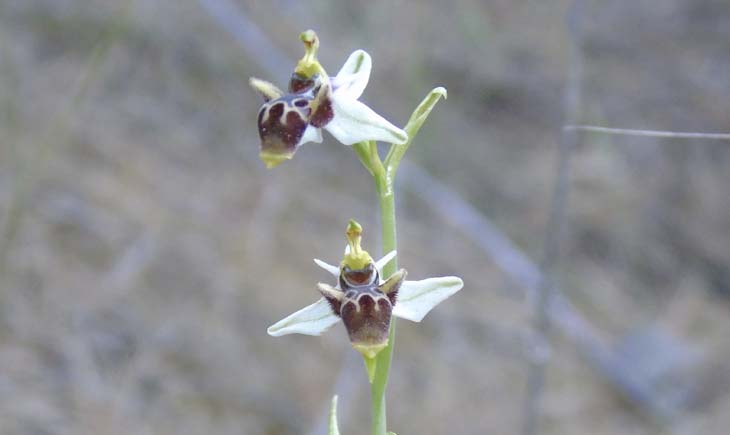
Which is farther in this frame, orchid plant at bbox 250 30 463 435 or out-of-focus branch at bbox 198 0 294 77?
out-of-focus branch at bbox 198 0 294 77

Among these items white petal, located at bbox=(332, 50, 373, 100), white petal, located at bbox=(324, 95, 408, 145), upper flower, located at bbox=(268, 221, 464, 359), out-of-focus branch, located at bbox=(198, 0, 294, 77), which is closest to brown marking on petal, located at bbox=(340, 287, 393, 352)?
upper flower, located at bbox=(268, 221, 464, 359)

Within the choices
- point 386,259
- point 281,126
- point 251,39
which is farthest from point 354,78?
point 251,39

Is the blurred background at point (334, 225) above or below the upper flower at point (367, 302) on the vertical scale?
above

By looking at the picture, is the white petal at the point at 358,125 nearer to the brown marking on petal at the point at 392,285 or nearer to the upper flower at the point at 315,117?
the upper flower at the point at 315,117

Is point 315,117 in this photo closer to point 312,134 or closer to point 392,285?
point 312,134

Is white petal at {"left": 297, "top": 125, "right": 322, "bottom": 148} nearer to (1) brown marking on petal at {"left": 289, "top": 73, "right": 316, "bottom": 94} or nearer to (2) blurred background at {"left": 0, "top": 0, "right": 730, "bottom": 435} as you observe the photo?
(1) brown marking on petal at {"left": 289, "top": 73, "right": 316, "bottom": 94}

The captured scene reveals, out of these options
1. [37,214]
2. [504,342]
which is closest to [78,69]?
[37,214]

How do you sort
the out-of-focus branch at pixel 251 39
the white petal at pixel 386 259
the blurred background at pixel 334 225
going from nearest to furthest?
the white petal at pixel 386 259
the blurred background at pixel 334 225
the out-of-focus branch at pixel 251 39

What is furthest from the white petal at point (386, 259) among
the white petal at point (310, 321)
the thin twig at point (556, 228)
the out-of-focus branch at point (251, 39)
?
the out-of-focus branch at point (251, 39)

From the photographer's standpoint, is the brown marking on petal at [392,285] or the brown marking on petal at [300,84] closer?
the brown marking on petal at [392,285]
